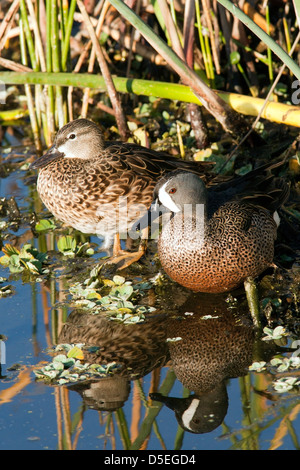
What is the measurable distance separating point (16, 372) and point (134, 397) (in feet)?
2.32

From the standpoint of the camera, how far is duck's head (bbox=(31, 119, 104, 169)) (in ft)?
16.9

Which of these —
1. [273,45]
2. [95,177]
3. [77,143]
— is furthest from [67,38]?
[273,45]

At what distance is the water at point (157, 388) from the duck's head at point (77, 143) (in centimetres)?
115

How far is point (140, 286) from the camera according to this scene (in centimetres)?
473

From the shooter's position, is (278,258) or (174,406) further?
(278,258)

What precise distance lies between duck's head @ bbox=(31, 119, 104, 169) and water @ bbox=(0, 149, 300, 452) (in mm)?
1147

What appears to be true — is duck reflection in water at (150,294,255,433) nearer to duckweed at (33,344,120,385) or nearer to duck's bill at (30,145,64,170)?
duckweed at (33,344,120,385)

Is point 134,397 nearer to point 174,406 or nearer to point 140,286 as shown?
point 174,406

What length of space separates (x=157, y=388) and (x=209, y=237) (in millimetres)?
1125

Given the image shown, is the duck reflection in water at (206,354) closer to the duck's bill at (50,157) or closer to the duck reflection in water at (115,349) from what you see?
the duck reflection in water at (115,349)

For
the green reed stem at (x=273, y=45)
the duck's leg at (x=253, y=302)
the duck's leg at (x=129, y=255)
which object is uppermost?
the green reed stem at (x=273, y=45)

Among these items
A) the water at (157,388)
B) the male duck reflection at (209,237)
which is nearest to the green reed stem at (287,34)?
the male duck reflection at (209,237)

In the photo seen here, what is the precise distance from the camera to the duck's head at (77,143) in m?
5.16
